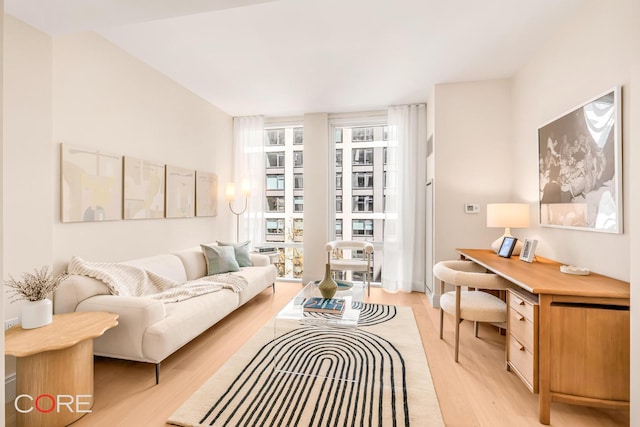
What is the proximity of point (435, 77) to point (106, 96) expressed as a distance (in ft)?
11.1

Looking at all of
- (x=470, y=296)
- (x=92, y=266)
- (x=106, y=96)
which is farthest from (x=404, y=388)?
(x=106, y=96)

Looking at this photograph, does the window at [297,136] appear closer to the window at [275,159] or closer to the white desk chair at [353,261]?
the window at [275,159]

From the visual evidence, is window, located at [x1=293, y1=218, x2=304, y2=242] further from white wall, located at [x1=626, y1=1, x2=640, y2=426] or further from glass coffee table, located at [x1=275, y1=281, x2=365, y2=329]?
white wall, located at [x1=626, y1=1, x2=640, y2=426]

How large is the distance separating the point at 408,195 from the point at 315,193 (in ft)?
4.61

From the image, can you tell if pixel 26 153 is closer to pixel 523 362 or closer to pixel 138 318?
pixel 138 318

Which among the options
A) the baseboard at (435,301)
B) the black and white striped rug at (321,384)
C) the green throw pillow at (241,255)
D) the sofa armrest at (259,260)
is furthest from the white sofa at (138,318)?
the baseboard at (435,301)

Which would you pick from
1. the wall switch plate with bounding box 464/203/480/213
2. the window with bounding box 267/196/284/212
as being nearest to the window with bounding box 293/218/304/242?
the window with bounding box 267/196/284/212

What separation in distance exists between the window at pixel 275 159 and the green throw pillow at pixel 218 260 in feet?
6.05

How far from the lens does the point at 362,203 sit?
15.7ft

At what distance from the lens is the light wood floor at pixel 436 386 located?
1.74 m

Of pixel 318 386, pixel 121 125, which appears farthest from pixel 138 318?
pixel 121 125

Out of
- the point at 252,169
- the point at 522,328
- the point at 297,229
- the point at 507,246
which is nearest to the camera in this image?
the point at 522,328

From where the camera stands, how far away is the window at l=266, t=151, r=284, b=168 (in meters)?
5.05

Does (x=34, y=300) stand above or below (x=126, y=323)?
above
